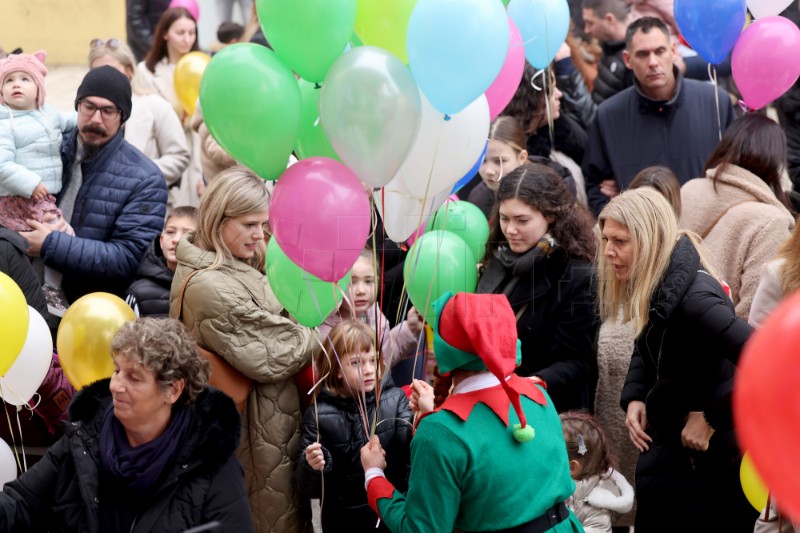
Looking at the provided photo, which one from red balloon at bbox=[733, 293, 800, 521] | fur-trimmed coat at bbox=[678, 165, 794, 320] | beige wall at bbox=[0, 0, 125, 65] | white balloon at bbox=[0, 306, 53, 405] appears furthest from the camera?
beige wall at bbox=[0, 0, 125, 65]

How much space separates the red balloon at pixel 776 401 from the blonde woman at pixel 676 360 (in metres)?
2.21

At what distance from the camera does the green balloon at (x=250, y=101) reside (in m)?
3.64

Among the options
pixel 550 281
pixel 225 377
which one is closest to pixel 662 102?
pixel 550 281

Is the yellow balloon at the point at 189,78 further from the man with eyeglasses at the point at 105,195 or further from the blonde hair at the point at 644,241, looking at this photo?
the blonde hair at the point at 644,241

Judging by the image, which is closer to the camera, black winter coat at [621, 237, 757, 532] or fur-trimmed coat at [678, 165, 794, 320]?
black winter coat at [621, 237, 757, 532]

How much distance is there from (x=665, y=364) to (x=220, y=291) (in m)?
1.71

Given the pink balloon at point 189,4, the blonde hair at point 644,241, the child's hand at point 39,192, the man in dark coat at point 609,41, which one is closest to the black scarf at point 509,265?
the blonde hair at point 644,241

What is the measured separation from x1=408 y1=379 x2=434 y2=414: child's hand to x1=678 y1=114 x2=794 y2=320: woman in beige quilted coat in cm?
172

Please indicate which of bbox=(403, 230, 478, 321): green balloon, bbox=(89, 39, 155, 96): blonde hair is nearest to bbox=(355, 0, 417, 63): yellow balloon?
bbox=(403, 230, 478, 321): green balloon

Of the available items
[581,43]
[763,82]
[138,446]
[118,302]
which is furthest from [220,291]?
[581,43]

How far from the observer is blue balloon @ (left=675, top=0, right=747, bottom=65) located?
17.9 feet

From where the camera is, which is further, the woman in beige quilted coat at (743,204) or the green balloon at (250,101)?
the woman in beige quilted coat at (743,204)

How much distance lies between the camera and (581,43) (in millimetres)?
7871

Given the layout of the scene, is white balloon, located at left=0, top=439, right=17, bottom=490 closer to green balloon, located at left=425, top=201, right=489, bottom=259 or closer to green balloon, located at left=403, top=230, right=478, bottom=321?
green balloon, located at left=403, top=230, right=478, bottom=321
